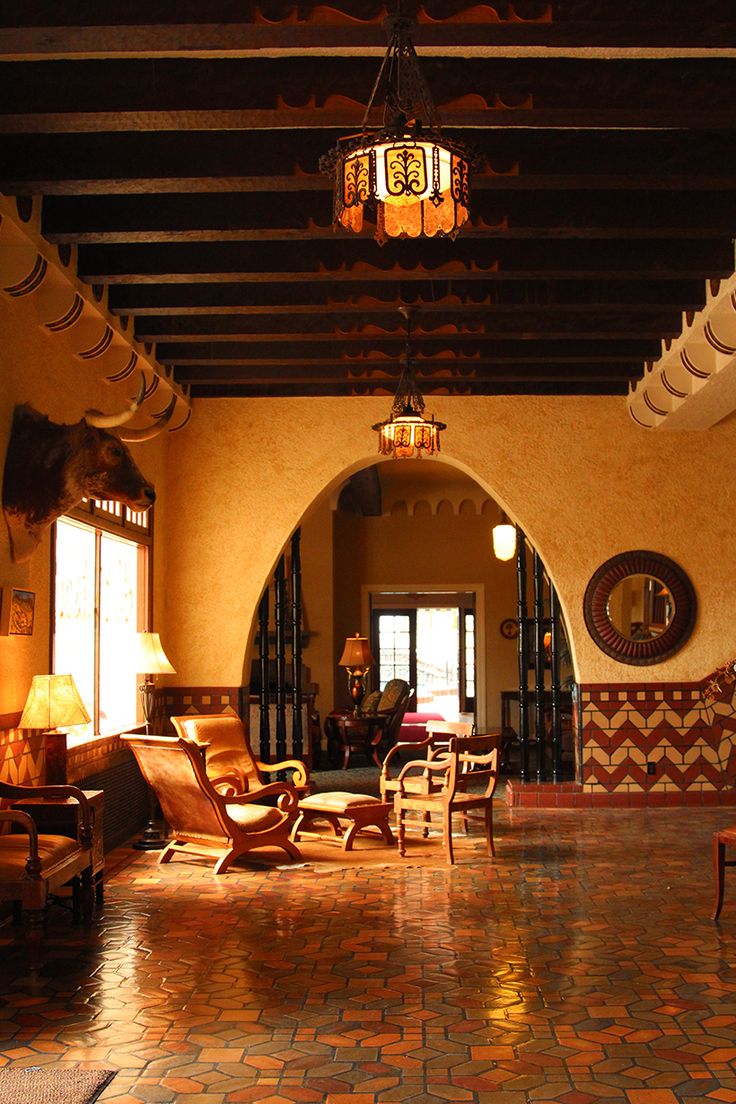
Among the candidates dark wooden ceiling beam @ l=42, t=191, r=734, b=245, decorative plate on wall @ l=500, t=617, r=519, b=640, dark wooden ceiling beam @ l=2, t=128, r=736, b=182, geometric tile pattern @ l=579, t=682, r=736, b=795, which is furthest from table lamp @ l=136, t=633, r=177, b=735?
decorative plate on wall @ l=500, t=617, r=519, b=640

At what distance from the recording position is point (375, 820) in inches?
327

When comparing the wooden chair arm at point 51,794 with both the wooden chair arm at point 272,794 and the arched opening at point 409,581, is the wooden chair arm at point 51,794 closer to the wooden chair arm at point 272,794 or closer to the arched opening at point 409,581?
the wooden chair arm at point 272,794

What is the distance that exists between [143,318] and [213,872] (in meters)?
3.93

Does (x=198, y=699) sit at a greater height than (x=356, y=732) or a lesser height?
greater

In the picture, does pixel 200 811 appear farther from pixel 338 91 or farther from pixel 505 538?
pixel 505 538

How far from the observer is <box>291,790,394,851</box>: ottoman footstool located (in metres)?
8.17

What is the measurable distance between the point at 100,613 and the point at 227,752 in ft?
4.63

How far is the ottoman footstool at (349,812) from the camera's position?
26.8 ft

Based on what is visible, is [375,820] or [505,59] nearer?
[505,59]

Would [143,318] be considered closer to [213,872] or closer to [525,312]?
[525,312]

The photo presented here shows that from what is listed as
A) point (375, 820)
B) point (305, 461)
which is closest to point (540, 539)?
point (305, 461)

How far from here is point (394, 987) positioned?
484cm

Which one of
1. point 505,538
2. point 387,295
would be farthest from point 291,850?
point 505,538

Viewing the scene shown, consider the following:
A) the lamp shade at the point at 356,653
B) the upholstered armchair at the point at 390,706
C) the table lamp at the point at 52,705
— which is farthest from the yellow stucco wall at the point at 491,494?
the upholstered armchair at the point at 390,706
